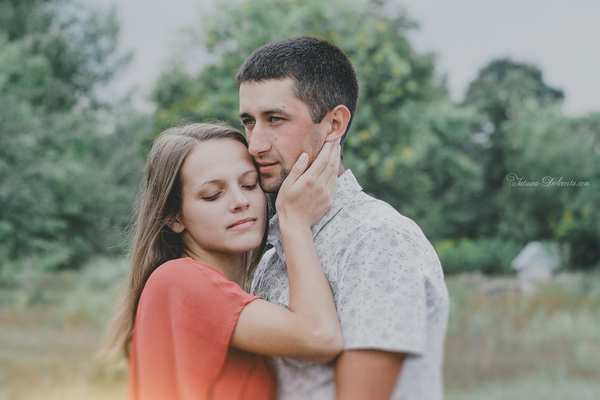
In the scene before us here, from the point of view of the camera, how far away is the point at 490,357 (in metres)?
9.12

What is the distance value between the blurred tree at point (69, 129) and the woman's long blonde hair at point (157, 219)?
1080cm

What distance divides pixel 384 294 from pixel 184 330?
2.22 ft

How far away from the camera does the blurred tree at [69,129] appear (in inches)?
524

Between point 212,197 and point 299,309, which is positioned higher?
point 212,197

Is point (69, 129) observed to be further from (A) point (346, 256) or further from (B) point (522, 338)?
(A) point (346, 256)

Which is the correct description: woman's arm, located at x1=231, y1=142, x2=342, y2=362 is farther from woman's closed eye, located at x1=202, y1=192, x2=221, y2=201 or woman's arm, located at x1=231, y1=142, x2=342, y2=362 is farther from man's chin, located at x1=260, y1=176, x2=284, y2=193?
woman's closed eye, located at x1=202, y1=192, x2=221, y2=201

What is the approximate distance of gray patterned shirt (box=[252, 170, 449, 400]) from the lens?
1.79 meters

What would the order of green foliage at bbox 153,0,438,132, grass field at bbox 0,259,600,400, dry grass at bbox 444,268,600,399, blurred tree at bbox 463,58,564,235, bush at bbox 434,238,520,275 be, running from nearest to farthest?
grass field at bbox 0,259,600,400
dry grass at bbox 444,268,600,399
green foliage at bbox 153,0,438,132
bush at bbox 434,238,520,275
blurred tree at bbox 463,58,564,235

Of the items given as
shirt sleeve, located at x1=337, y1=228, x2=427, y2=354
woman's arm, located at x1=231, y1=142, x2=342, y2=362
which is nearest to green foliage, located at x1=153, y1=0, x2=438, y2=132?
woman's arm, located at x1=231, y1=142, x2=342, y2=362

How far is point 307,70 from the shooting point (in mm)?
2271

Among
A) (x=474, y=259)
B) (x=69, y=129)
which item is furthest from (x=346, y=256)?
(x=474, y=259)

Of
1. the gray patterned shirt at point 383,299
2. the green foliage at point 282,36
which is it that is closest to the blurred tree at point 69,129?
the green foliage at point 282,36

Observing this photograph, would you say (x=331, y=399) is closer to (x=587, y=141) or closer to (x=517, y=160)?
(x=587, y=141)

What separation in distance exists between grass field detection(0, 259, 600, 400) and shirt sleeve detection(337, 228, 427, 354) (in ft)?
20.5
